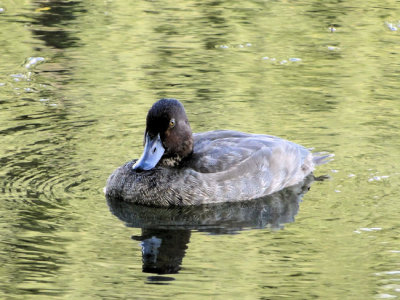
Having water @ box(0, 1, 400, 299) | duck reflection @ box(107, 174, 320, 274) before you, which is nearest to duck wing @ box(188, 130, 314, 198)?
duck reflection @ box(107, 174, 320, 274)

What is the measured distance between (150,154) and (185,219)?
91 cm

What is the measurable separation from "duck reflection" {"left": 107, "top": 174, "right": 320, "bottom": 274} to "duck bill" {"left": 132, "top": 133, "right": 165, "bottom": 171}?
428 mm

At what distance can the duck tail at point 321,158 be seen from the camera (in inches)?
414

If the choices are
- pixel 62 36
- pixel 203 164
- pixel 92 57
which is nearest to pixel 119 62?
pixel 92 57

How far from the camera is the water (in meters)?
7.43

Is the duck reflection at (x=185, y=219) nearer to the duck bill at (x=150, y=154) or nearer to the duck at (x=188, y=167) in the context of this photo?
the duck at (x=188, y=167)

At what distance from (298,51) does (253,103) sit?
319 cm

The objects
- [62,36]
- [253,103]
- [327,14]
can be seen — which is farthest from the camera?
[327,14]

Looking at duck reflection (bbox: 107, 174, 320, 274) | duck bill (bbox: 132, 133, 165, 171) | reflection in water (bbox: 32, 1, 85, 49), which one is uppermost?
duck bill (bbox: 132, 133, 165, 171)

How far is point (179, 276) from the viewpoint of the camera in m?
7.36

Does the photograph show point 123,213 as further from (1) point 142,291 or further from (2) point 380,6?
(2) point 380,6

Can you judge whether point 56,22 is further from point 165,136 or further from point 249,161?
point 249,161

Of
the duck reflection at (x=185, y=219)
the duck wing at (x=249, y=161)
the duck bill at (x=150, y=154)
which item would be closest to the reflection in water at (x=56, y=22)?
the duck wing at (x=249, y=161)

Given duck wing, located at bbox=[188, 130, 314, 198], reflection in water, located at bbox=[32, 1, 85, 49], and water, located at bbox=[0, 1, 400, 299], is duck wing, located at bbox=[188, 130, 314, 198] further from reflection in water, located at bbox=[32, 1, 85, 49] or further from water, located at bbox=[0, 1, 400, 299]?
A: reflection in water, located at bbox=[32, 1, 85, 49]
